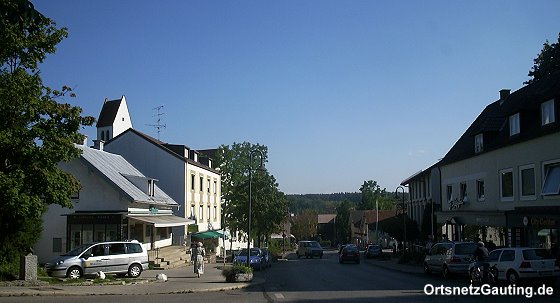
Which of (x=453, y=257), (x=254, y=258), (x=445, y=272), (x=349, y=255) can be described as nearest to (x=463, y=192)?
(x=445, y=272)

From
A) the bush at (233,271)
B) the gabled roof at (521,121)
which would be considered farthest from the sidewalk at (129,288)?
the gabled roof at (521,121)

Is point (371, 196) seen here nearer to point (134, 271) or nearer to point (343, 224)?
point (343, 224)

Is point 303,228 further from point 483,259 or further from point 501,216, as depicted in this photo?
point 483,259

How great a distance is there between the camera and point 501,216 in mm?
32250

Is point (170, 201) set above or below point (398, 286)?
above

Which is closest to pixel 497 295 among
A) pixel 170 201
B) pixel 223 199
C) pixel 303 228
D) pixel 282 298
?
pixel 282 298

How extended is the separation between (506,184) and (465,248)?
7.03 m

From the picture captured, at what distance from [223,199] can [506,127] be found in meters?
44.1

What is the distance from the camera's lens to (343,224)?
422 feet

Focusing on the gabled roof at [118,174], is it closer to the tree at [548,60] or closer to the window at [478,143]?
the window at [478,143]

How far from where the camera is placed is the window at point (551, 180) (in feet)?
90.3

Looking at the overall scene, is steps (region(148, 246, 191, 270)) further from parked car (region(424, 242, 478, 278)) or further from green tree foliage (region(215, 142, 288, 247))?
parked car (region(424, 242, 478, 278))

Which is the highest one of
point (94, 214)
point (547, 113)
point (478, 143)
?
point (547, 113)

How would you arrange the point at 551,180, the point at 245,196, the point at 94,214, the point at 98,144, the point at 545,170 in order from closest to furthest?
the point at 551,180 < the point at 545,170 < the point at 94,214 < the point at 98,144 < the point at 245,196
